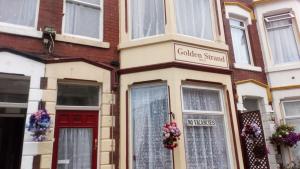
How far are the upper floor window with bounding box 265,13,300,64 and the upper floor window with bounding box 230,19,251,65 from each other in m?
0.88

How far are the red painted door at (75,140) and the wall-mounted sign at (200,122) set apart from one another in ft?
7.08

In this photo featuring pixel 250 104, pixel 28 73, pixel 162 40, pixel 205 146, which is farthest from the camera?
pixel 250 104

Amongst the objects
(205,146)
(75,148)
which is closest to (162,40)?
(205,146)

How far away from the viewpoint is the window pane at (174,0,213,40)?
757cm

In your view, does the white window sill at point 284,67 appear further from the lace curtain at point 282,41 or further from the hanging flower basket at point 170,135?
the hanging flower basket at point 170,135

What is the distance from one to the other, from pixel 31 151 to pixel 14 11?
10.6 feet

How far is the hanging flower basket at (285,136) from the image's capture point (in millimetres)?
8367

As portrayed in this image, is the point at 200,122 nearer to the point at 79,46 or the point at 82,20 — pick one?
the point at 79,46

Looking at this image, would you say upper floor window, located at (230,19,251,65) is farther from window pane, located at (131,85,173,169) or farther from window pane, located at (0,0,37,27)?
window pane, located at (0,0,37,27)

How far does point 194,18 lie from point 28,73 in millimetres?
4447

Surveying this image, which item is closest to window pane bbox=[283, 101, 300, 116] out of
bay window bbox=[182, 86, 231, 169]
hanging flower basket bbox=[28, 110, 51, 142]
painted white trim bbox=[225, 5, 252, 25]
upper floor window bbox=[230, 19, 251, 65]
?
upper floor window bbox=[230, 19, 251, 65]

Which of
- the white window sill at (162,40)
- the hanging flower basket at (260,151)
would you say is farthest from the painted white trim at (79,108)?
the hanging flower basket at (260,151)

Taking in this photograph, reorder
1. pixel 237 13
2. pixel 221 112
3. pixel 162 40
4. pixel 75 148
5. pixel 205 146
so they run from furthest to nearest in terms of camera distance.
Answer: pixel 237 13 < pixel 221 112 < pixel 162 40 < pixel 205 146 < pixel 75 148

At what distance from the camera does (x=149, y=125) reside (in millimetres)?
6617
